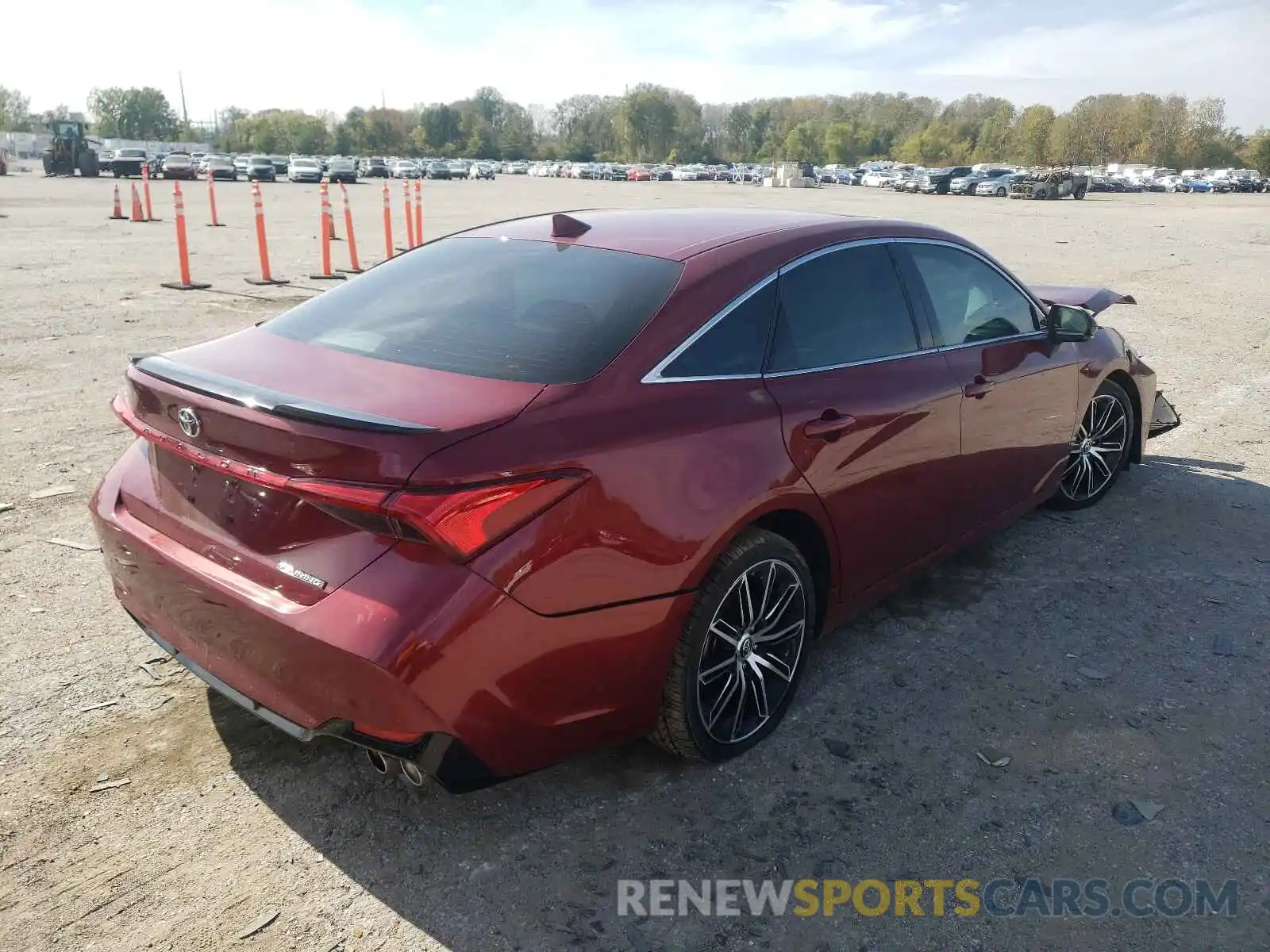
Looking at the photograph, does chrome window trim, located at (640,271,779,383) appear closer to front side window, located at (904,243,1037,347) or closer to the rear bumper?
the rear bumper

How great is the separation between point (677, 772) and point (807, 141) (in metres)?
176

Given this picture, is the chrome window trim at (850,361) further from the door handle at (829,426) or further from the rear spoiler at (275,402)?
the rear spoiler at (275,402)

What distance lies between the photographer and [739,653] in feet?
10.4

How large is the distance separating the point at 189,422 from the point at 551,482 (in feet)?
3.41

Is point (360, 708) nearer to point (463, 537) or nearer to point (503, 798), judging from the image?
point (463, 537)

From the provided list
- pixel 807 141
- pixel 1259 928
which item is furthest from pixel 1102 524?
pixel 807 141

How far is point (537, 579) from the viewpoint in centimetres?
247

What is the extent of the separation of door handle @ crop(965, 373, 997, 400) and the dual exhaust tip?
269cm

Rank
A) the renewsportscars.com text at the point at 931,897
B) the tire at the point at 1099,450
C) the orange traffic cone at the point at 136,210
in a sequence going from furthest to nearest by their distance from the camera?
the orange traffic cone at the point at 136,210, the tire at the point at 1099,450, the renewsportscars.com text at the point at 931,897

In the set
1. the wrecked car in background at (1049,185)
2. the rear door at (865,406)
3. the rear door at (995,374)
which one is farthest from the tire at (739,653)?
the wrecked car in background at (1049,185)

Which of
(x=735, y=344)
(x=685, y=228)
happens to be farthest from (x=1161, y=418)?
(x=735, y=344)

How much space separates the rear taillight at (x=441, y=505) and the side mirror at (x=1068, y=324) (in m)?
3.26

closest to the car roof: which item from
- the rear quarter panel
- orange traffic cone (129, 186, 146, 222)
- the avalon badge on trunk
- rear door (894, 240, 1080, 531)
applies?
rear door (894, 240, 1080, 531)

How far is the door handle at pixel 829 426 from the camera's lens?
325 centimetres
